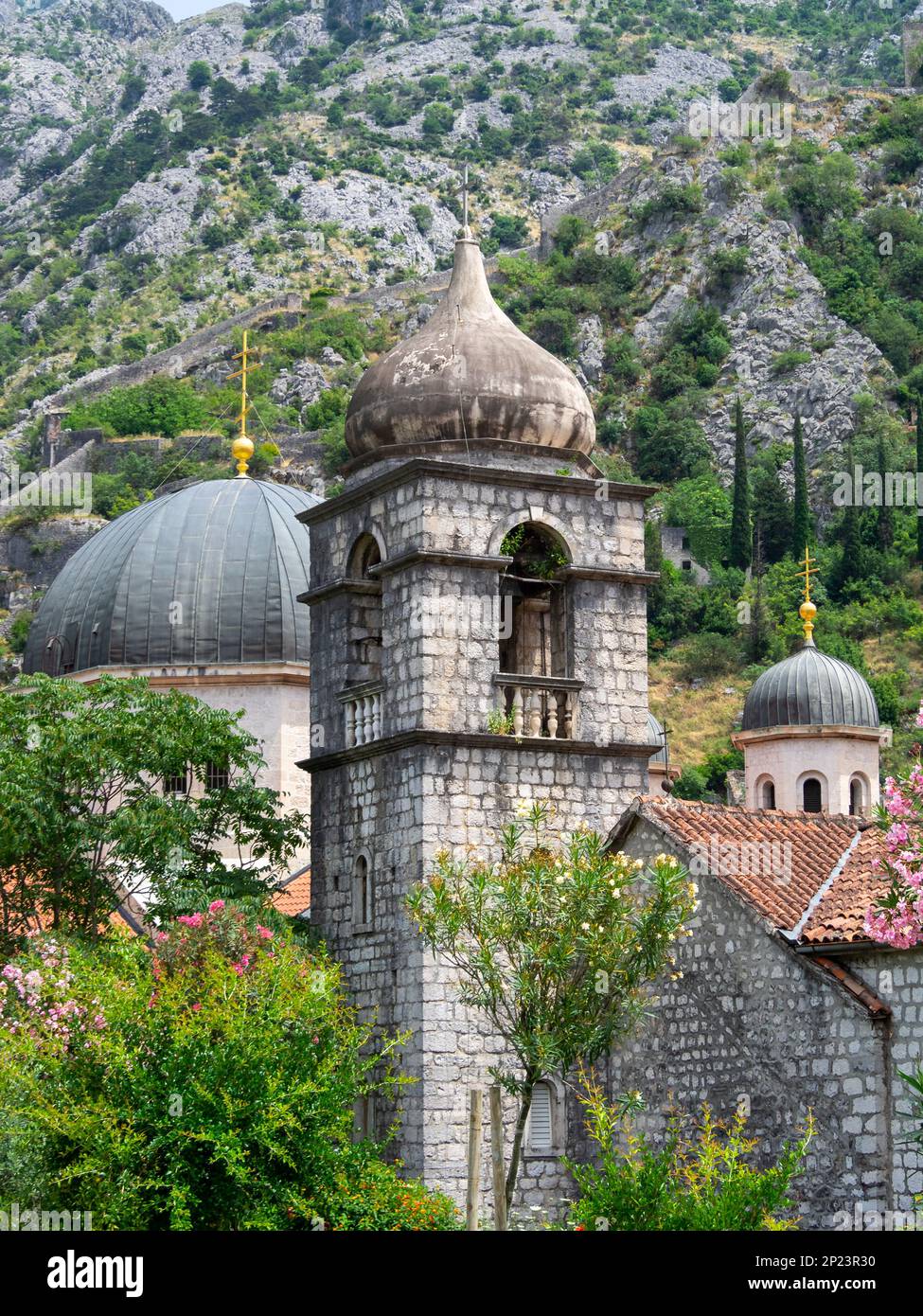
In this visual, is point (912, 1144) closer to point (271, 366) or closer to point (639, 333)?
point (639, 333)

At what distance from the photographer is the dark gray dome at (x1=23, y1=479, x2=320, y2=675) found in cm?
3825

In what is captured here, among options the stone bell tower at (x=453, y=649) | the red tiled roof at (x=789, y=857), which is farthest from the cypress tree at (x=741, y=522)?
the red tiled roof at (x=789, y=857)

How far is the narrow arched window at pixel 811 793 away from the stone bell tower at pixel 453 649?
1959cm

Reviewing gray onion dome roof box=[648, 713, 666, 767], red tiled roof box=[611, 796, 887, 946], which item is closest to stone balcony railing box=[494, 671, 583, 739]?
gray onion dome roof box=[648, 713, 666, 767]

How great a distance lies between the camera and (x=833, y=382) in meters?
115

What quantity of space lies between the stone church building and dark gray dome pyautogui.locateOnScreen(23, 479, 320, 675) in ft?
29.1

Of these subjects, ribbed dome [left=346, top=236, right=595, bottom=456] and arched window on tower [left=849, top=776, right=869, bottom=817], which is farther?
arched window on tower [left=849, top=776, right=869, bottom=817]

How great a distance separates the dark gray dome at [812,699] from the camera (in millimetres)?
47344

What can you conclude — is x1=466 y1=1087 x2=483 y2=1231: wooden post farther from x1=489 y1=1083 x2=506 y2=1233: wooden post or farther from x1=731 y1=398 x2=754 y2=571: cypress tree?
x1=731 y1=398 x2=754 y2=571: cypress tree

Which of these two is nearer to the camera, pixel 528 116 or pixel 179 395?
pixel 179 395

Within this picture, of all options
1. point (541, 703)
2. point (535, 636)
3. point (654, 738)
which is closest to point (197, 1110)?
point (541, 703)

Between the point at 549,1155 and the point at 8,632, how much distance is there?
294 feet

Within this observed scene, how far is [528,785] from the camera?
26.9 m
